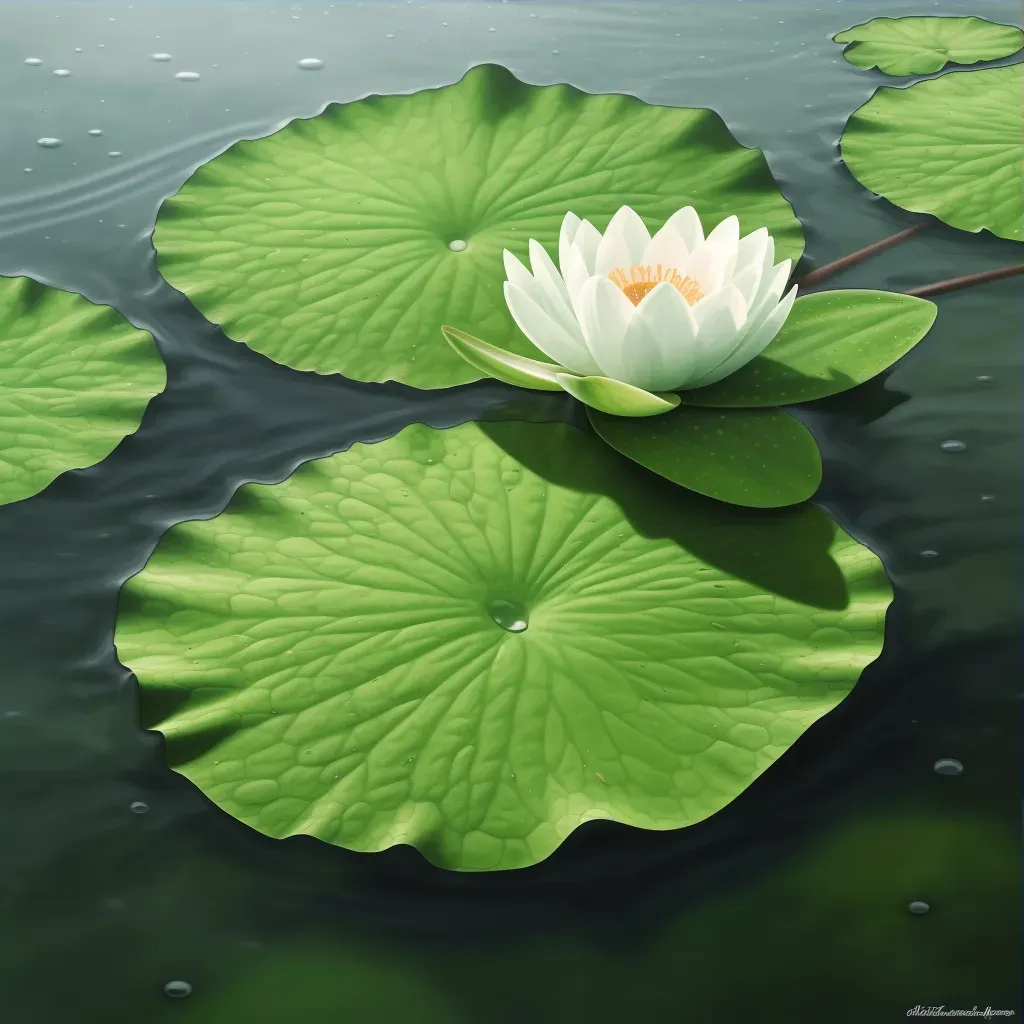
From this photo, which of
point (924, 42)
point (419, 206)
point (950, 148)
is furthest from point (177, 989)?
point (924, 42)

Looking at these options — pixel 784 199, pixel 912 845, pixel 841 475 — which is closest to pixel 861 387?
pixel 841 475

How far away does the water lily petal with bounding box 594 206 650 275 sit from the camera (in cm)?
120

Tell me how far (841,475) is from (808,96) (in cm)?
99

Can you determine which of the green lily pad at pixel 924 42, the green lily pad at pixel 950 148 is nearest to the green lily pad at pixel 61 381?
the green lily pad at pixel 950 148

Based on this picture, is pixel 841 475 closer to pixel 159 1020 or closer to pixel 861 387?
pixel 861 387

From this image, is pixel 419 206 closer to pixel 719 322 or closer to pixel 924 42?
pixel 719 322

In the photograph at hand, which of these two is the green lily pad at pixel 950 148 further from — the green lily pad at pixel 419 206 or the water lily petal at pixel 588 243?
the water lily petal at pixel 588 243

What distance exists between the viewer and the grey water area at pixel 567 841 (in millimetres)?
788

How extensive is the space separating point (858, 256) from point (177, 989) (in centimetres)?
121

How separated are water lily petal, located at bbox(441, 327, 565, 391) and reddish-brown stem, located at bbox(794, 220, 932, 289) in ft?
1.39

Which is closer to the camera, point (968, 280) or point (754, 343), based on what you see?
point (754, 343)

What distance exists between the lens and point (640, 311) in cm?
106

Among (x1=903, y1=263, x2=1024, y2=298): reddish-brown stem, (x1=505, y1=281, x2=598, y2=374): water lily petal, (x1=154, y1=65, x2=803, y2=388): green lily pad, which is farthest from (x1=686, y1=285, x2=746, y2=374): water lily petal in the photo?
(x1=903, y1=263, x2=1024, y2=298): reddish-brown stem

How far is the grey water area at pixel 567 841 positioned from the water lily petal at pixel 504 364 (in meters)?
0.07
